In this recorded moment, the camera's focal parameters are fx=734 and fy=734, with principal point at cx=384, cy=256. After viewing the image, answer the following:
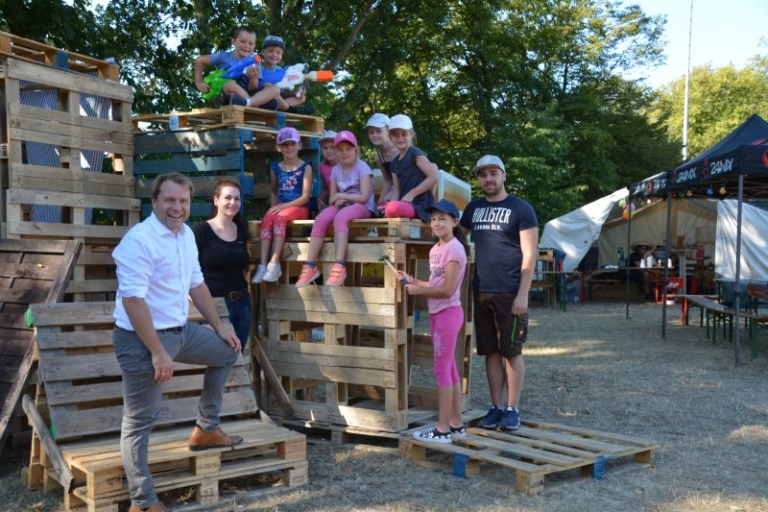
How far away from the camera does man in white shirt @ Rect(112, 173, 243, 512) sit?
12.8ft

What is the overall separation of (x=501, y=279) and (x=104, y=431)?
3.17 meters

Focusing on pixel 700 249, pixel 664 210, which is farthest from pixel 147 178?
pixel 664 210

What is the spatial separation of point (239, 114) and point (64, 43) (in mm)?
5867

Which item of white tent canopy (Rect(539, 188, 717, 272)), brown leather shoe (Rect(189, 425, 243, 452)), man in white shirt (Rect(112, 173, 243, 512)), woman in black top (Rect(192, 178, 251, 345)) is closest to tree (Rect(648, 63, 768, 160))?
white tent canopy (Rect(539, 188, 717, 272))

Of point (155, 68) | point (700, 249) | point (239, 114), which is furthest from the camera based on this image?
point (700, 249)

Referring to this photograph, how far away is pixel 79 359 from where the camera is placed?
510 centimetres

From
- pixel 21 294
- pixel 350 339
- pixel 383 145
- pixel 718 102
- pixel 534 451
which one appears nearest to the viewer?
pixel 534 451

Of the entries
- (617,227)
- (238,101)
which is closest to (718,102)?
(617,227)

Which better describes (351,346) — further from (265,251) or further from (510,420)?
(510,420)

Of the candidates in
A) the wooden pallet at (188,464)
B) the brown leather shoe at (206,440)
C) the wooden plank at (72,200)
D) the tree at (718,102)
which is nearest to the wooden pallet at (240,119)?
the wooden plank at (72,200)

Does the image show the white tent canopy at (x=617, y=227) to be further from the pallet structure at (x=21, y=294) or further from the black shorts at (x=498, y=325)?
the pallet structure at (x=21, y=294)

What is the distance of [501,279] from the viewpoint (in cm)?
597

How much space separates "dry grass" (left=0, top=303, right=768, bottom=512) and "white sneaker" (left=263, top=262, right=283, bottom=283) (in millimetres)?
1440

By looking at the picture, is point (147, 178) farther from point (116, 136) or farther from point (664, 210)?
point (664, 210)
